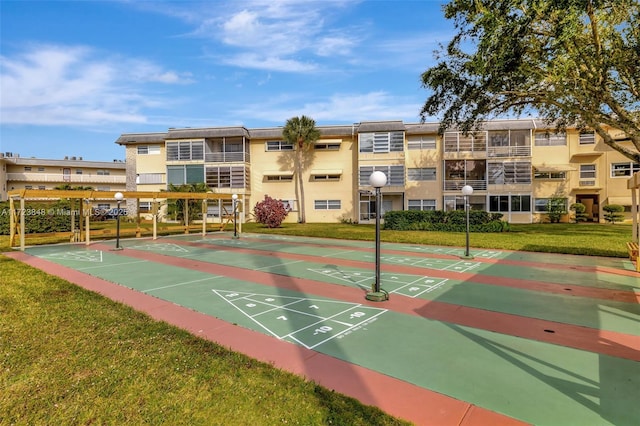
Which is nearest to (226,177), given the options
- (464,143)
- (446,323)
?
(464,143)

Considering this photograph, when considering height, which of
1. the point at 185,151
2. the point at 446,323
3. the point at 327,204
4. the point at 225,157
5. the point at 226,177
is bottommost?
the point at 446,323

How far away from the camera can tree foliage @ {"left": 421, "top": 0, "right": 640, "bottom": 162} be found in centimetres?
1198

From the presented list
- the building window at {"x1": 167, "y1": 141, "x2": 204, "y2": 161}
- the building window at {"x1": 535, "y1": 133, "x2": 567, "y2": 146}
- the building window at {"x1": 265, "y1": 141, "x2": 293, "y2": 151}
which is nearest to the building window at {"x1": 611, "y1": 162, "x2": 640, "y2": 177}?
the building window at {"x1": 535, "y1": 133, "x2": 567, "y2": 146}

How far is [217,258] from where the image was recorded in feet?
43.0

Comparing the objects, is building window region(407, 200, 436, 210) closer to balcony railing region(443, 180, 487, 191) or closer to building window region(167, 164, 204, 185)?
balcony railing region(443, 180, 487, 191)

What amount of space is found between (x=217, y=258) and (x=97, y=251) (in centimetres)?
626

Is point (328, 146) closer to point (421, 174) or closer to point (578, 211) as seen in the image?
point (421, 174)

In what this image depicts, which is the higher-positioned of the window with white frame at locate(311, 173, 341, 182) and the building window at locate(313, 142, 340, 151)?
the building window at locate(313, 142, 340, 151)

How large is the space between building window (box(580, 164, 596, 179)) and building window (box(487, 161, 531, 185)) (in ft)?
17.1

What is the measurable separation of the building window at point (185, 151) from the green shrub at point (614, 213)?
38.3 m

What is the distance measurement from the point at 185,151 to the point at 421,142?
2393cm

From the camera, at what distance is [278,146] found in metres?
36.8

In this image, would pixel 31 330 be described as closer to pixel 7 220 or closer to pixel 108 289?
pixel 108 289

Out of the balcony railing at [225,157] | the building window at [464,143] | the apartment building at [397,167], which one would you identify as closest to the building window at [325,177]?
the apartment building at [397,167]
